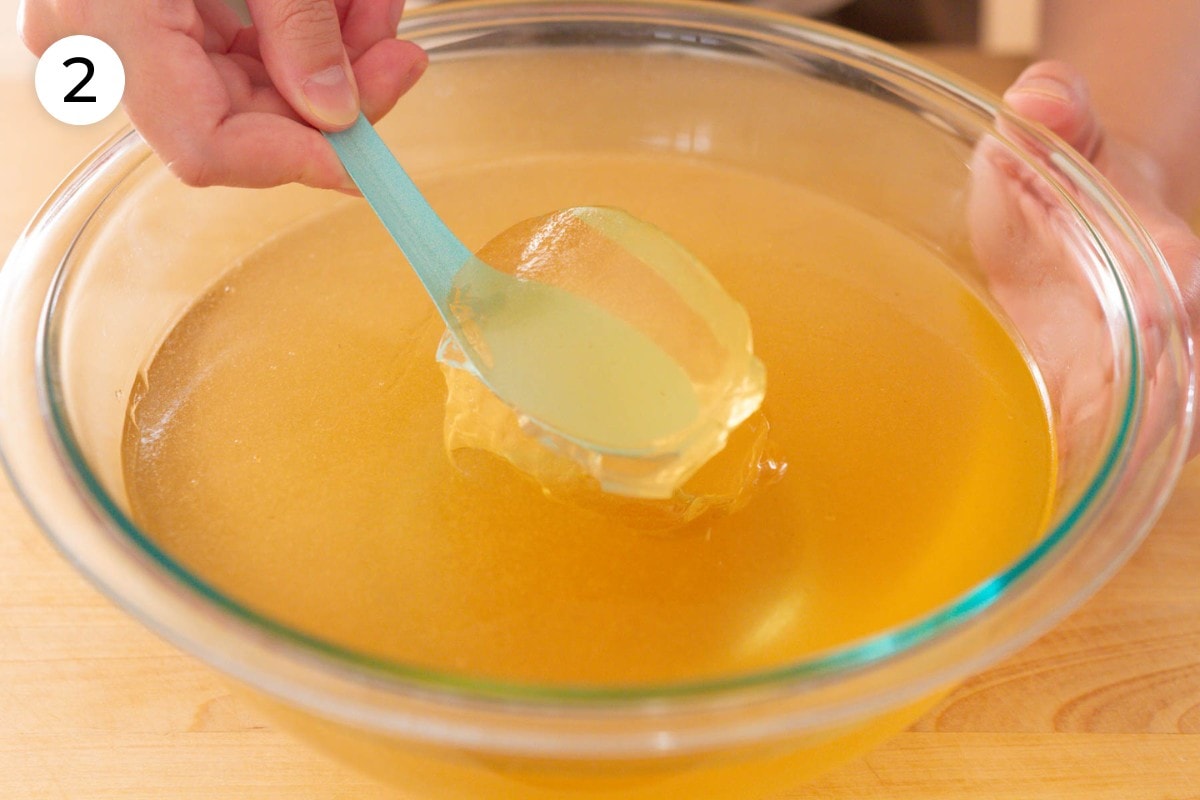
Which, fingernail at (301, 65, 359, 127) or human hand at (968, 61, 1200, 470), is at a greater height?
fingernail at (301, 65, 359, 127)

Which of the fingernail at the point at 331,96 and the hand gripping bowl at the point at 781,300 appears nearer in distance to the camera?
the hand gripping bowl at the point at 781,300

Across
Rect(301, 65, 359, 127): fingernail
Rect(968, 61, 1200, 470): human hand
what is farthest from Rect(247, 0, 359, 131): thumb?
Rect(968, 61, 1200, 470): human hand

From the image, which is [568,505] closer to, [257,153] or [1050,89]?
[257,153]

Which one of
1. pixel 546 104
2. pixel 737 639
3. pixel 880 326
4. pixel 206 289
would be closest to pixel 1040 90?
pixel 880 326

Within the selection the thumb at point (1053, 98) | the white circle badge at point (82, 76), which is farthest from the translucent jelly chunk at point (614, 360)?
the thumb at point (1053, 98)

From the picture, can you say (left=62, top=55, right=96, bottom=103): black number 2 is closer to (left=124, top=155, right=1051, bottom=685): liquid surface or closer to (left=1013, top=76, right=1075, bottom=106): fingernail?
(left=124, top=155, right=1051, bottom=685): liquid surface

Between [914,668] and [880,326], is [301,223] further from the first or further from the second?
[914,668]

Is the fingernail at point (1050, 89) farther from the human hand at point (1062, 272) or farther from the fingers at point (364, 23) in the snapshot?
the fingers at point (364, 23)
